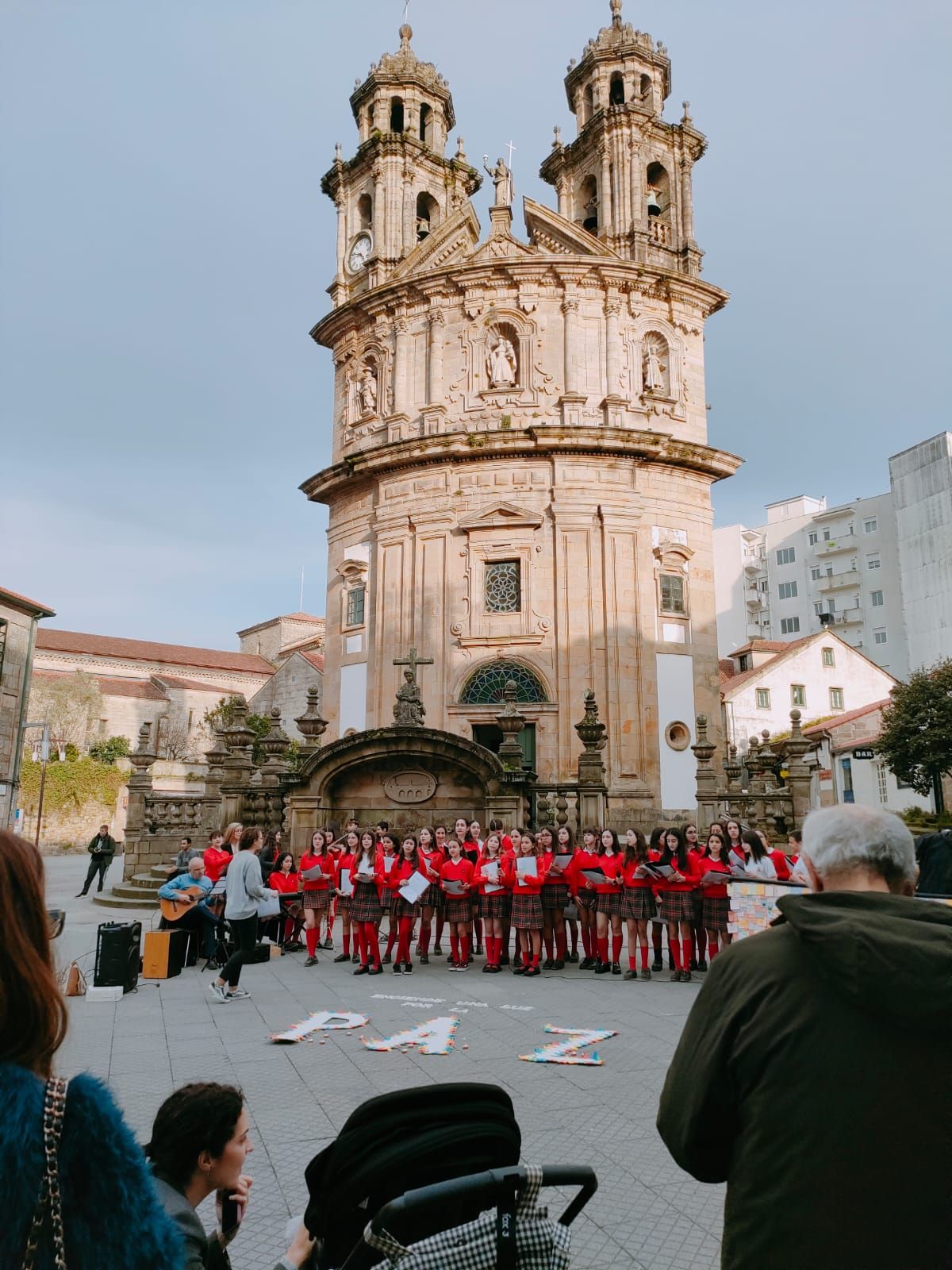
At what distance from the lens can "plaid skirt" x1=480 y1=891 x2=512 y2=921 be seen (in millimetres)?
11500

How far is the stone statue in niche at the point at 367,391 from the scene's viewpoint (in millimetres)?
31353

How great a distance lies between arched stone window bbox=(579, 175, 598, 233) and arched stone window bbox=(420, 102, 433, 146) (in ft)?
21.2

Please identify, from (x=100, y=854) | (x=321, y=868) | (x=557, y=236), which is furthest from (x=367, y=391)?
(x=321, y=868)

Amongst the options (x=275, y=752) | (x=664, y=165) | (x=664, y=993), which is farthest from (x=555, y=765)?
(x=664, y=165)

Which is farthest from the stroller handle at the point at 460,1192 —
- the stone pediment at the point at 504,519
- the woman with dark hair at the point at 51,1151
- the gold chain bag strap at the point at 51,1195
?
the stone pediment at the point at 504,519

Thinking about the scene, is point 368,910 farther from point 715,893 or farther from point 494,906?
point 715,893

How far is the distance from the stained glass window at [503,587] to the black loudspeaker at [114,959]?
18866mm

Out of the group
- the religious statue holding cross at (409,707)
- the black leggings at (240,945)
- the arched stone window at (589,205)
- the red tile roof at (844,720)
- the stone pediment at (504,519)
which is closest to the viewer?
the black leggings at (240,945)

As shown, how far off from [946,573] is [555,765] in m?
32.0

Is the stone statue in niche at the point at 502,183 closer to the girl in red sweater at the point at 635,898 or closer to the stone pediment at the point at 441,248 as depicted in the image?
the stone pediment at the point at 441,248

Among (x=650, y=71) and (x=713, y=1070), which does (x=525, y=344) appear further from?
(x=713, y=1070)

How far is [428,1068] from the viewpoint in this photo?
21.7ft

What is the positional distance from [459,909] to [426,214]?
104 feet

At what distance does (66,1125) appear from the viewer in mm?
1652
